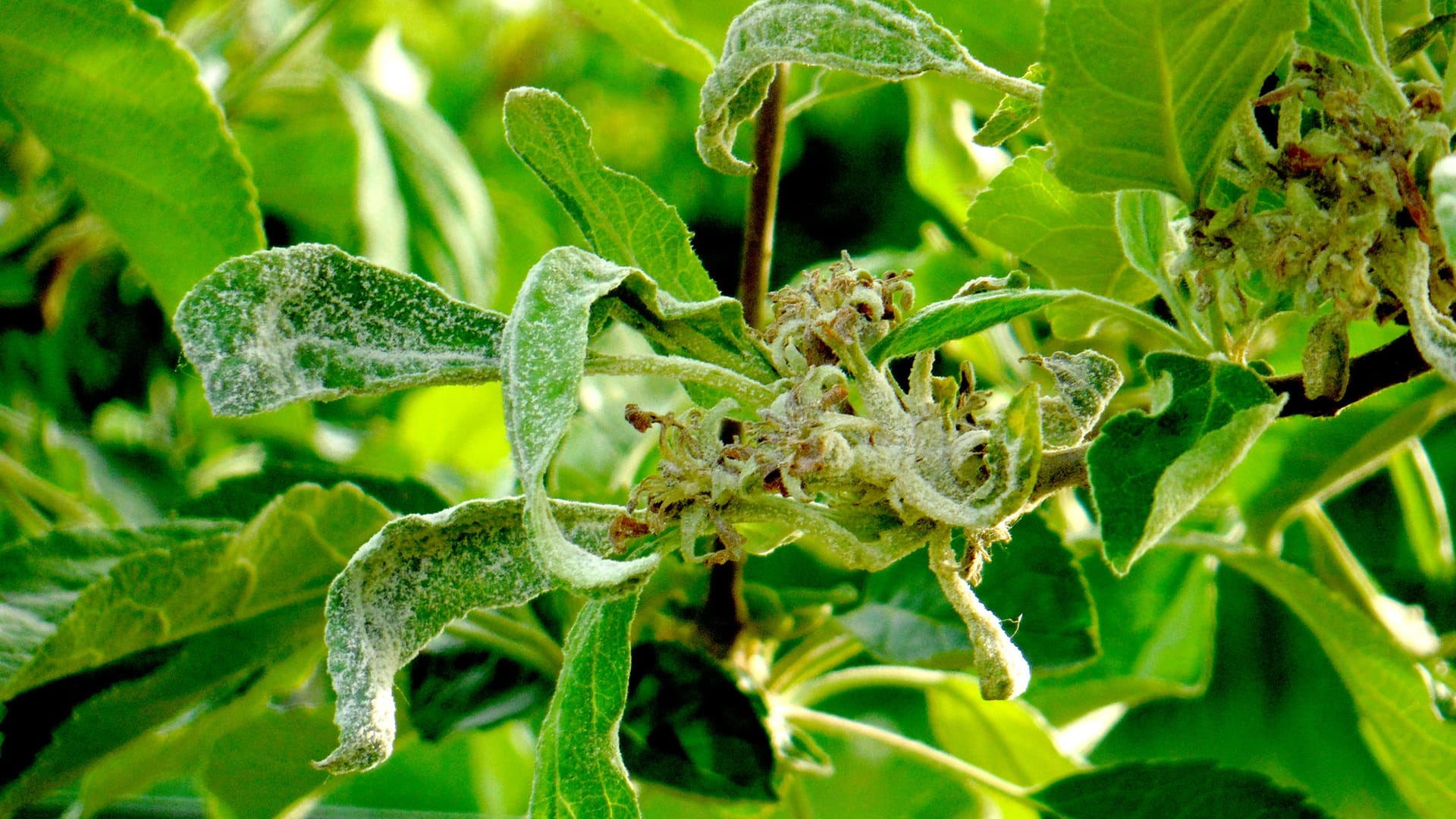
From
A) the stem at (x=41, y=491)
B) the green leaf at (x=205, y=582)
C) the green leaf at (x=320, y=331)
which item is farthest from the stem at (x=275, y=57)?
the green leaf at (x=320, y=331)

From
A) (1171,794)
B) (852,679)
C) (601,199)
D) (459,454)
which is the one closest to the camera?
(601,199)

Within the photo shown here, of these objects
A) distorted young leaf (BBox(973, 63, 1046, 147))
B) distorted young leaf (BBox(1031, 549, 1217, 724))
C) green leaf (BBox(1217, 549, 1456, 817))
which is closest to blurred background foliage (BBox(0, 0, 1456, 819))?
distorted young leaf (BBox(1031, 549, 1217, 724))

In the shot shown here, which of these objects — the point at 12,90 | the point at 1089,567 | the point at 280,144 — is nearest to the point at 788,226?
the point at 280,144

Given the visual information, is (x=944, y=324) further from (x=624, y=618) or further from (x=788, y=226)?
(x=788, y=226)

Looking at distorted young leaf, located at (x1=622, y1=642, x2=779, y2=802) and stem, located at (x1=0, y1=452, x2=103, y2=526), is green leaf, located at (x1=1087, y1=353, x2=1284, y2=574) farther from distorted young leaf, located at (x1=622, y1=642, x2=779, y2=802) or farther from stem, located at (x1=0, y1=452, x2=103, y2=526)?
stem, located at (x1=0, y1=452, x2=103, y2=526)

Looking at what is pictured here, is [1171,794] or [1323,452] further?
[1323,452]

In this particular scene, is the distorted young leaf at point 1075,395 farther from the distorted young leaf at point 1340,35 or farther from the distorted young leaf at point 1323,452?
the distorted young leaf at point 1323,452

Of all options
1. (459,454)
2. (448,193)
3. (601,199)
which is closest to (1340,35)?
(601,199)

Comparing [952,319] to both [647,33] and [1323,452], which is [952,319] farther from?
[1323,452]
